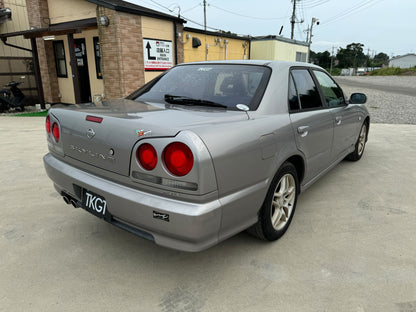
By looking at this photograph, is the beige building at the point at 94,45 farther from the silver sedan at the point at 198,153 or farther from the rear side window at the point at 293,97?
the rear side window at the point at 293,97

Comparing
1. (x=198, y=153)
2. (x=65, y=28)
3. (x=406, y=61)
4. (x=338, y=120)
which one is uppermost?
(x=406, y=61)

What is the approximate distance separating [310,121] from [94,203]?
2013 mm

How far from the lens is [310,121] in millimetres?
2916

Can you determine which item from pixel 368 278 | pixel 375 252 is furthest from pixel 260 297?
pixel 375 252

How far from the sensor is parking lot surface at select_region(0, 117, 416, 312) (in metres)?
1.99

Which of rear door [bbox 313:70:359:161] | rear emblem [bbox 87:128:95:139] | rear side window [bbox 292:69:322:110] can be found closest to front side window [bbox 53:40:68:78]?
rear door [bbox 313:70:359:161]

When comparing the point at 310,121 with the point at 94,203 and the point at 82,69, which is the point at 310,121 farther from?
the point at 82,69

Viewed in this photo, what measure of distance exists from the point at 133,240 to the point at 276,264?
121cm

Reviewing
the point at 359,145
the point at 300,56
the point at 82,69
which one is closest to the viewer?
the point at 359,145

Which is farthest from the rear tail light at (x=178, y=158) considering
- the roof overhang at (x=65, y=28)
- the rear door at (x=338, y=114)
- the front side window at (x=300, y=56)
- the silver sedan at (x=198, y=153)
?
the front side window at (x=300, y=56)

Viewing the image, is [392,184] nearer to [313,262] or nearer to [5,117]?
[313,262]

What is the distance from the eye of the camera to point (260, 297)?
2025 millimetres

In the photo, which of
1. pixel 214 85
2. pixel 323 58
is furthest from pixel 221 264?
pixel 323 58

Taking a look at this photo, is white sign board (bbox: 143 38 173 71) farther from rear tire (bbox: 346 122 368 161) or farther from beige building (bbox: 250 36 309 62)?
rear tire (bbox: 346 122 368 161)
